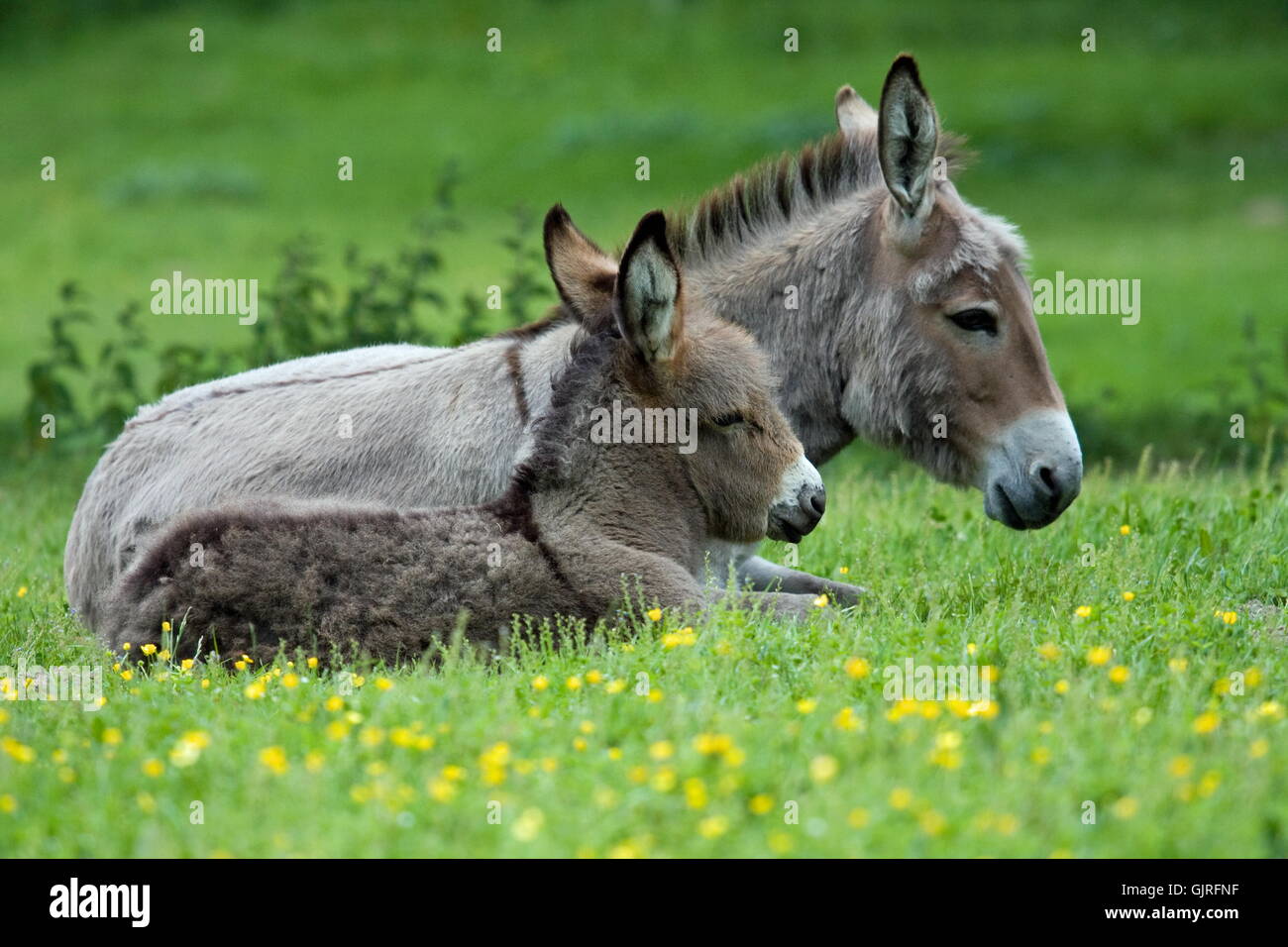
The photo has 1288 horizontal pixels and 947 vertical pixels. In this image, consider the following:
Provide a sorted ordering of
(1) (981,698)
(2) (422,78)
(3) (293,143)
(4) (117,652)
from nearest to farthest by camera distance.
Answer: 1. (1) (981,698)
2. (4) (117,652)
3. (3) (293,143)
4. (2) (422,78)

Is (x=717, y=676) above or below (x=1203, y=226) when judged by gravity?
below

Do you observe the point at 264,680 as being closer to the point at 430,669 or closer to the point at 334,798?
the point at 430,669

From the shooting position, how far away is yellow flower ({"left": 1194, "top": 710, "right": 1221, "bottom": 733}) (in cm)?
430

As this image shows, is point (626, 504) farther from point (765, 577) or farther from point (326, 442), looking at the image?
point (326, 442)

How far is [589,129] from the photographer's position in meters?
30.7

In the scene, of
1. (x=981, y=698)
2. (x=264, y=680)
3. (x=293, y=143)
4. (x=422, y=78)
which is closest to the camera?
(x=981, y=698)

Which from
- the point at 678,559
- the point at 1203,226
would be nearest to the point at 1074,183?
the point at 1203,226

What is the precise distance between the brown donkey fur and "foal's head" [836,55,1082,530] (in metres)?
0.87

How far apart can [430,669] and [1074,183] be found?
25.9 m

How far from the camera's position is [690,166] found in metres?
28.4

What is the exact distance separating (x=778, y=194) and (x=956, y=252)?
3.47 ft
